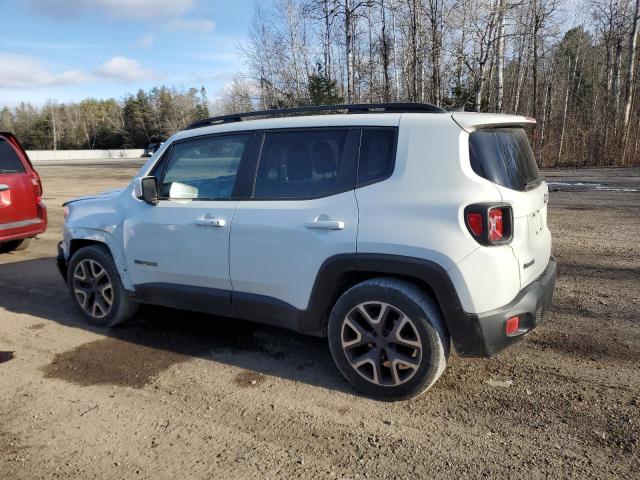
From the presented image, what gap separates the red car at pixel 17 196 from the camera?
7314 millimetres

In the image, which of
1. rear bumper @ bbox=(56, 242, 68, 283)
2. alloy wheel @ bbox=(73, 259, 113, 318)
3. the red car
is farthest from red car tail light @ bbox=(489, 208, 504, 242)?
the red car

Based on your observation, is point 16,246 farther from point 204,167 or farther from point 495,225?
point 495,225

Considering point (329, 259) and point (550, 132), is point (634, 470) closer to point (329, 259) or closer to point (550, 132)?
point (329, 259)

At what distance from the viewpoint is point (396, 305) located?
125 inches

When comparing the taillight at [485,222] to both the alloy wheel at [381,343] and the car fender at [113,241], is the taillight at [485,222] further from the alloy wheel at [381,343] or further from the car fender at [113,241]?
the car fender at [113,241]

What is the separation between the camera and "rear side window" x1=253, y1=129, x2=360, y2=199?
344 cm

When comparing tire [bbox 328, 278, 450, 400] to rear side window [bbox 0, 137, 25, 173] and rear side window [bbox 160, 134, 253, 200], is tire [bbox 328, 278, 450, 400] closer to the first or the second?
rear side window [bbox 160, 134, 253, 200]

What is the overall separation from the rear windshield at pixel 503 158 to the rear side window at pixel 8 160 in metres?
7.22

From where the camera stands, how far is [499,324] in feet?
9.91

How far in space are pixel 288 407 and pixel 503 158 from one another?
2173 mm

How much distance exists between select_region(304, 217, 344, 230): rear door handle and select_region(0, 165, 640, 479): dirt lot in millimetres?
1152

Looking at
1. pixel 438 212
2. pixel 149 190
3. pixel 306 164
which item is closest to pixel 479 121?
pixel 438 212

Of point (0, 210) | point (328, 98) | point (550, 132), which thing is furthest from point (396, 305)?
point (550, 132)

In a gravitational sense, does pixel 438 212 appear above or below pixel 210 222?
above
